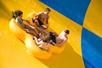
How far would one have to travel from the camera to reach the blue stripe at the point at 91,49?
9.29 feet

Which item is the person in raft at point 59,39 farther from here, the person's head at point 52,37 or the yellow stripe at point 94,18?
the yellow stripe at point 94,18

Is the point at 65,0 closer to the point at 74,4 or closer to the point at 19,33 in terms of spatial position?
the point at 74,4

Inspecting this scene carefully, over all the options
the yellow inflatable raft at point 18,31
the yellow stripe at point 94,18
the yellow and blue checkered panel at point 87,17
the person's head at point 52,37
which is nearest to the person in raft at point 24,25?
the yellow inflatable raft at point 18,31

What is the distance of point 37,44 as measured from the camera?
2.68 metres

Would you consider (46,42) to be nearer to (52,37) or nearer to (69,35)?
(52,37)

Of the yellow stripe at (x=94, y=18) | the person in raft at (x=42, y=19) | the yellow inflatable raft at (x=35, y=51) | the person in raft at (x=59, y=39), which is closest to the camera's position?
the yellow inflatable raft at (x=35, y=51)

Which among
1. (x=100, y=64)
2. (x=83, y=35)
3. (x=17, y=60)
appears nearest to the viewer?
(x=17, y=60)

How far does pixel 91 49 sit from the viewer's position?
297 cm

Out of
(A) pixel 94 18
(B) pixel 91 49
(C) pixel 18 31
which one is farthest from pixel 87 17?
(C) pixel 18 31

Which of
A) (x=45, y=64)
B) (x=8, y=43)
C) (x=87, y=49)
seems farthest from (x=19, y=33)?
(x=87, y=49)

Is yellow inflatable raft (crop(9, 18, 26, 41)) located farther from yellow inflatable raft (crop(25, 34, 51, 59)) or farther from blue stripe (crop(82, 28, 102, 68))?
blue stripe (crop(82, 28, 102, 68))

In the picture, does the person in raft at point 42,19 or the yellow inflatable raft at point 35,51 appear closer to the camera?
the yellow inflatable raft at point 35,51

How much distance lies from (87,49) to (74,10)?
1.78 ft

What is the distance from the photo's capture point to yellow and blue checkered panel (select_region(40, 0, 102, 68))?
2996 millimetres
